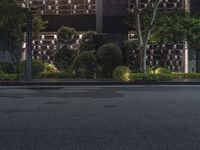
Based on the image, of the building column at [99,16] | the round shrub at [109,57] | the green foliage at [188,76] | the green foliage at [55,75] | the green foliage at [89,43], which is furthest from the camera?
the building column at [99,16]

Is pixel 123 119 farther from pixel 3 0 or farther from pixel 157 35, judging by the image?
pixel 157 35

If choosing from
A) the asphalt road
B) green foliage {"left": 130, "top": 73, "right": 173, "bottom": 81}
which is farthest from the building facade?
the asphalt road

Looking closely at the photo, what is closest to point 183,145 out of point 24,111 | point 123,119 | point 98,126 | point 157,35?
point 98,126

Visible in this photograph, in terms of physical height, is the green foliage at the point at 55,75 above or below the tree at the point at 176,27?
below

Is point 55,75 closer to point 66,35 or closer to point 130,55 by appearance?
point 130,55

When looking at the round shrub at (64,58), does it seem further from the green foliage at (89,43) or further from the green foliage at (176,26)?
the green foliage at (176,26)

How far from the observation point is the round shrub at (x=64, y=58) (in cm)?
3378

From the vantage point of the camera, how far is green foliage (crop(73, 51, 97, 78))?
→ 29.7m

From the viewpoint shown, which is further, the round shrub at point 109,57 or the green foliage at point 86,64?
the round shrub at point 109,57

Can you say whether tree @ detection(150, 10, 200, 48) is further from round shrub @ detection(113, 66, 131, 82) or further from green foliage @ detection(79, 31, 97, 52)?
green foliage @ detection(79, 31, 97, 52)

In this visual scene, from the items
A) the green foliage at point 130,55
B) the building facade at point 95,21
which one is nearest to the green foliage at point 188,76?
the green foliage at point 130,55

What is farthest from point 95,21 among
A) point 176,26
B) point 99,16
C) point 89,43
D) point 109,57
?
point 176,26

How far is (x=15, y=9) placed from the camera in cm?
2792

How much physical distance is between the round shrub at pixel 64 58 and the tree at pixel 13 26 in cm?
219
